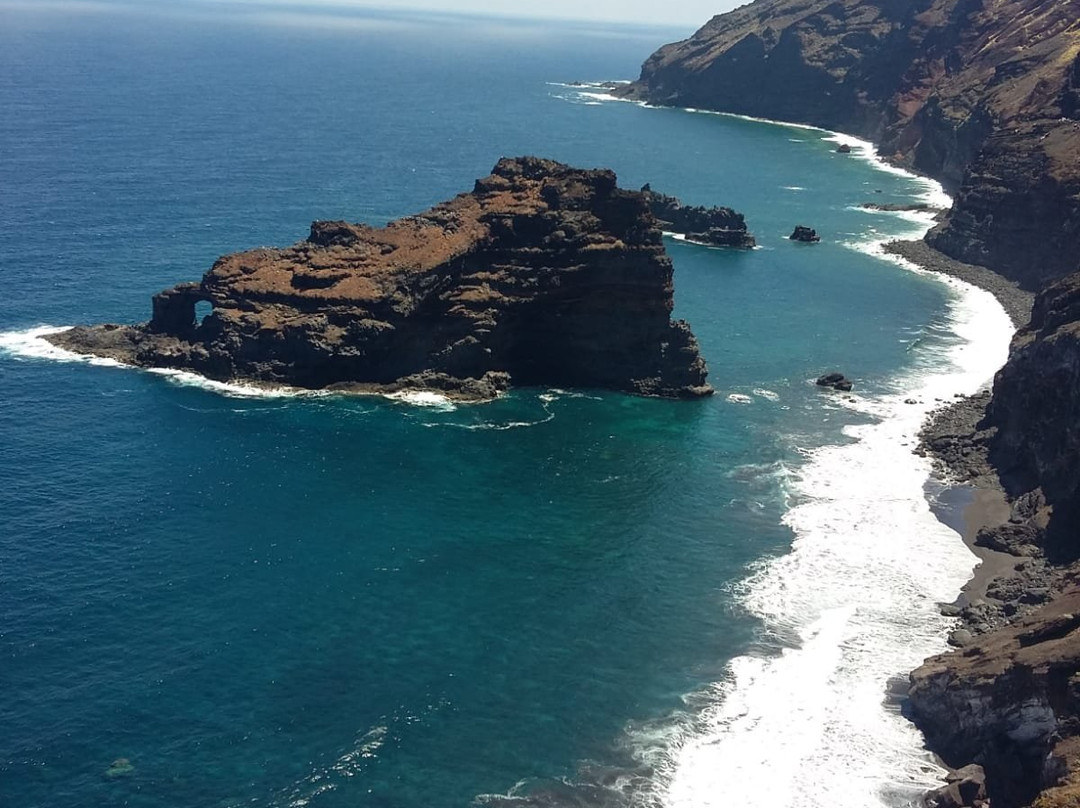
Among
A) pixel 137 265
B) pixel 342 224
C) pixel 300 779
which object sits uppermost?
pixel 342 224

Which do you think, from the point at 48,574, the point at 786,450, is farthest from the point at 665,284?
the point at 48,574

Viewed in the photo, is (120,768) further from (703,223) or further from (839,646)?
(703,223)

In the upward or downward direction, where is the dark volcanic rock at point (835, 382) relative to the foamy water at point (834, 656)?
upward

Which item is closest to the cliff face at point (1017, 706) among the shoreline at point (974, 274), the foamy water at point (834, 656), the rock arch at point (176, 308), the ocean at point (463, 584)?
the foamy water at point (834, 656)

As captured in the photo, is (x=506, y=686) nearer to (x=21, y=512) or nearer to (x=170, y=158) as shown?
(x=21, y=512)

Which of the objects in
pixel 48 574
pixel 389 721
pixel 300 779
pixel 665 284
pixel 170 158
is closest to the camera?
pixel 300 779

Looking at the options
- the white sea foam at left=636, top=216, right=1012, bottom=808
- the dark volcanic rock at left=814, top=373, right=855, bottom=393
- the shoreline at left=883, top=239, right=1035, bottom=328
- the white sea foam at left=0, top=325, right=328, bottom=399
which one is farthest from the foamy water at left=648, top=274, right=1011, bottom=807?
the shoreline at left=883, top=239, right=1035, bottom=328

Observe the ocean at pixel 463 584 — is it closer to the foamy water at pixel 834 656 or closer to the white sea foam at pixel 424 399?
the foamy water at pixel 834 656
